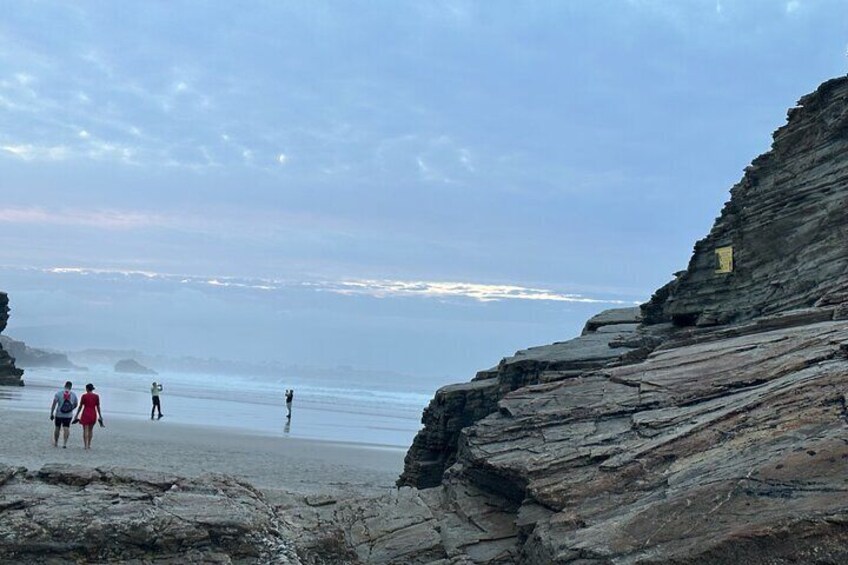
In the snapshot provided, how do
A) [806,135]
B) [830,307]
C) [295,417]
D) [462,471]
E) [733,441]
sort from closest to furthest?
[733,441], [830,307], [462,471], [806,135], [295,417]

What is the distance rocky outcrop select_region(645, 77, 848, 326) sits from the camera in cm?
1734

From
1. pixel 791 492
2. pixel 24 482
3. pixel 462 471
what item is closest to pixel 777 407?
pixel 791 492

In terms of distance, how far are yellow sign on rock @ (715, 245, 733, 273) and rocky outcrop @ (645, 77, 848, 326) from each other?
10 cm

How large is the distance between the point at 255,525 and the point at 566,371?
940 centimetres

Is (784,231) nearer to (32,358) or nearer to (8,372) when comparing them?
(8,372)

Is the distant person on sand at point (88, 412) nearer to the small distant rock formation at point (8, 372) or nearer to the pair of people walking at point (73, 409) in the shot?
the pair of people walking at point (73, 409)

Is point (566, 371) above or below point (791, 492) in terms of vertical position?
above

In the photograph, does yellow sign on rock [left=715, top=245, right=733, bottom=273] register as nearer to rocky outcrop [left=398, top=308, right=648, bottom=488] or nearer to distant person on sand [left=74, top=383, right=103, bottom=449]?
rocky outcrop [left=398, top=308, right=648, bottom=488]

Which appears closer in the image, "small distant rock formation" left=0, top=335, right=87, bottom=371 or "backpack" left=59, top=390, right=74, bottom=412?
"backpack" left=59, top=390, right=74, bottom=412

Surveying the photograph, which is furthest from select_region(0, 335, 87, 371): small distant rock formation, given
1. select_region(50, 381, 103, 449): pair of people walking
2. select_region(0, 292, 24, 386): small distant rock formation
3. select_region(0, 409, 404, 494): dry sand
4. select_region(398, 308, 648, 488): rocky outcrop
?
select_region(398, 308, 648, 488): rocky outcrop

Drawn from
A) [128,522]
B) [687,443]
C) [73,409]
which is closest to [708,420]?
[687,443]

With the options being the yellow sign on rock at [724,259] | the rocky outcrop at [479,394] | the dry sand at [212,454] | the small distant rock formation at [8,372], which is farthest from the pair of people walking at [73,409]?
the small distant rock formation at [8,372]

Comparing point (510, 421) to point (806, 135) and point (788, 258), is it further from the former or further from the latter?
point (806, 135)

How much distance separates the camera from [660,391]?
1436cm
